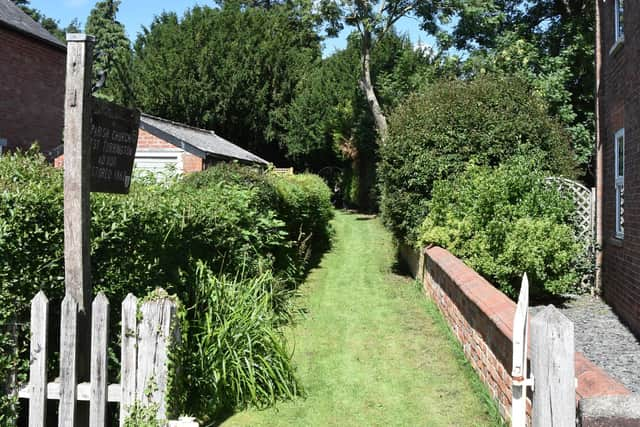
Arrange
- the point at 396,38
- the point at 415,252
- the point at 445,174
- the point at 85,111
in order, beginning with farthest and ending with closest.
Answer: the point at 396,38 < the point at 415,252 < the point at 445,174 < the point at 85,111

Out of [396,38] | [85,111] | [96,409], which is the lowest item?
[96,409]

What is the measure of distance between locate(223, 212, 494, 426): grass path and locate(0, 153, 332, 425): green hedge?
3.36 ft

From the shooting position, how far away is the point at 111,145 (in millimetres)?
4332

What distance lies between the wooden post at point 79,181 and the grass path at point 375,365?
151 cm

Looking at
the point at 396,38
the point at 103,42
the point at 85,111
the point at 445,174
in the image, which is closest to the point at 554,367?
the point at 85,111

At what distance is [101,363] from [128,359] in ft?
0.53

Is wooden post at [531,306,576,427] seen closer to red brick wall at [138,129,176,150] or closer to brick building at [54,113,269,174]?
brick building at [54,113,269,174]

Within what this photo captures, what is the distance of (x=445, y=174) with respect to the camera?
1091 centimetres

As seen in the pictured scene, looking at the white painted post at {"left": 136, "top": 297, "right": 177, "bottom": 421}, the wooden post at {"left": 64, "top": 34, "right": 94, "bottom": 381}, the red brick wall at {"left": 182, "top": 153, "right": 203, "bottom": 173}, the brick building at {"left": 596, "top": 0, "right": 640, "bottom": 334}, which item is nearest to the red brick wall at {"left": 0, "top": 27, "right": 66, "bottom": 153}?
the red brick wall at {"left": 182, "top": 153, "right": 203, "bottom": 173}

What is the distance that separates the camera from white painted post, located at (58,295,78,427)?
366cm

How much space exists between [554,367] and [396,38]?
1156 inches

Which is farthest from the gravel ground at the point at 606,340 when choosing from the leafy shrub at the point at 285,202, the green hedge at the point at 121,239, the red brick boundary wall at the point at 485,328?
the leafy shrub at the point at 285,202

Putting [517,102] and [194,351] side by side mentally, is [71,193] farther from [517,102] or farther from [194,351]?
[517,102]

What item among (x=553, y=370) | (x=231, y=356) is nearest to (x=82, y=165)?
(x=231, y=356)
